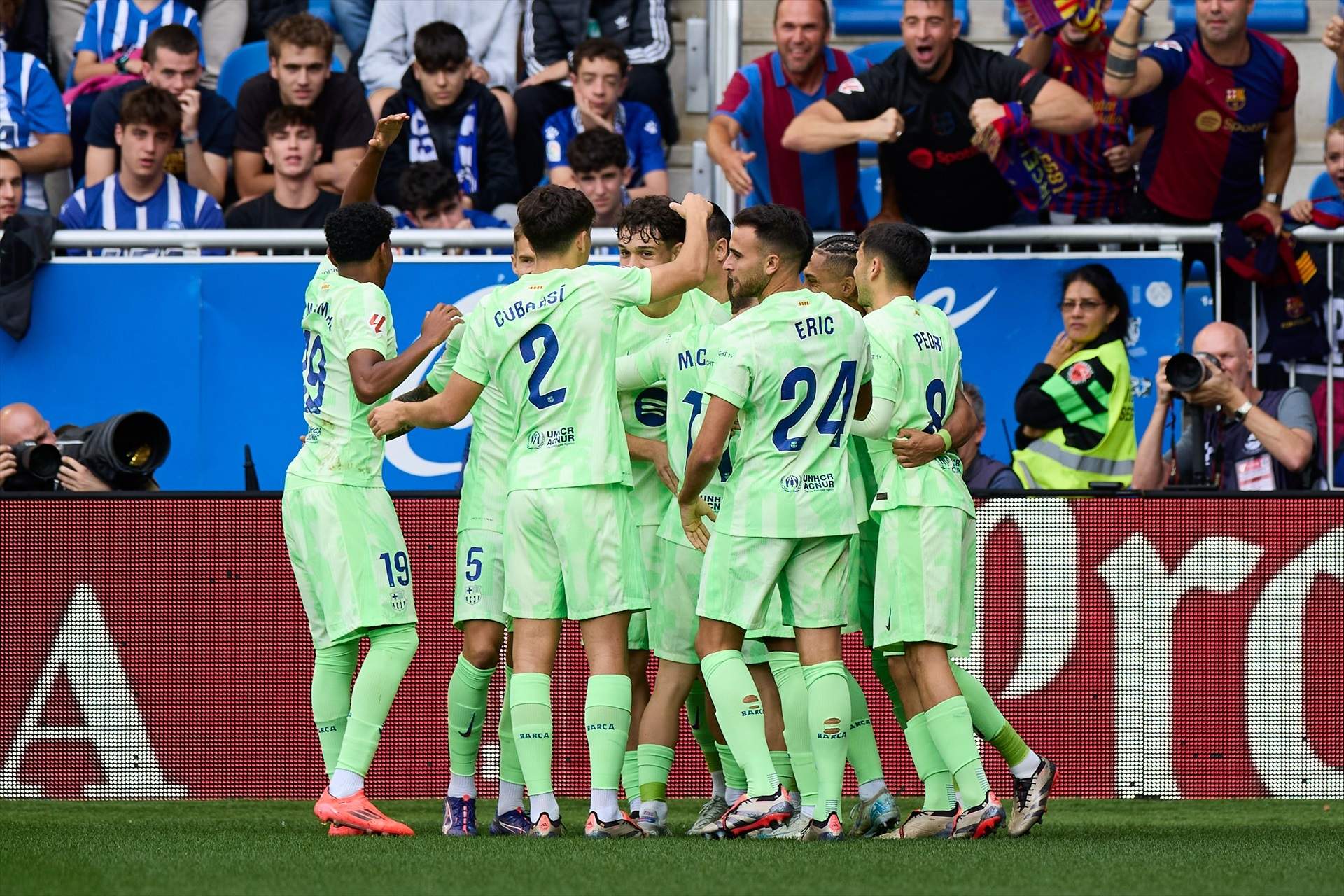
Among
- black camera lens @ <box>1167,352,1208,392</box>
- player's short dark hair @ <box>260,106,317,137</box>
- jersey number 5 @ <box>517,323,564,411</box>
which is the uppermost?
player's short dark hair @ <box>260,106,317,137</box>

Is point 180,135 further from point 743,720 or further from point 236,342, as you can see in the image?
point 743,720

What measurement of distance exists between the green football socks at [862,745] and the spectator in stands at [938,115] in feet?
10.4

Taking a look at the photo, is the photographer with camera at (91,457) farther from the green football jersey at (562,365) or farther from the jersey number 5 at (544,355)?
the jersey number 5 at (544,355)

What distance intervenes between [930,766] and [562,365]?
6.30 feet

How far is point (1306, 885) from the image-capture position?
5.21 meters

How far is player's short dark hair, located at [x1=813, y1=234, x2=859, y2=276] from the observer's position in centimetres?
714

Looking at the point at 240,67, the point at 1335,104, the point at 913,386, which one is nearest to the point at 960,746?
the point at 913,386

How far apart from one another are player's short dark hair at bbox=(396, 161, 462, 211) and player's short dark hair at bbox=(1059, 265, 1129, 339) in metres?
3.15

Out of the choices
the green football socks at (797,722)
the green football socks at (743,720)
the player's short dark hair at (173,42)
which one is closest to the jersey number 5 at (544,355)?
the green football socks at (743,720)

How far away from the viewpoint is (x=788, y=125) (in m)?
9.82

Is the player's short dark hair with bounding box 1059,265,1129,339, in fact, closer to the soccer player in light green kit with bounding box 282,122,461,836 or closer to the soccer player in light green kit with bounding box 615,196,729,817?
the soccer player in light green kit with bounding box 615,196,729,817

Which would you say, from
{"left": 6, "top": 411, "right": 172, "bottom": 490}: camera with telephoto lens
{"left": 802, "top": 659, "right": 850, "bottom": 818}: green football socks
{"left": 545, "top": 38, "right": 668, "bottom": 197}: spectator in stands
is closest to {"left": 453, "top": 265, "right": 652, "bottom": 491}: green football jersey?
{"left": 802, "top": 659, "right": 850, "bottom": 818}: green football socks

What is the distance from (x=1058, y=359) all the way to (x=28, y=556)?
4833 mm

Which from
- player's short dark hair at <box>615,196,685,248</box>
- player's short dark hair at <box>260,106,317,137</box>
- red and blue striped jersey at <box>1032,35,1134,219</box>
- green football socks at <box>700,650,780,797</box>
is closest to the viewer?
green football socks at <box>700,650,780,797</box>
